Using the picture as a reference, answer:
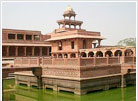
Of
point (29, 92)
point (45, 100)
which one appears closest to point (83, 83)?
point (45, 100)

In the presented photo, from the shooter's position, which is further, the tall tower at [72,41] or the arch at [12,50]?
the arch at [12,50]

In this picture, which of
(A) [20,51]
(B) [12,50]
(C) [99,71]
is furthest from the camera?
(A) [20,51]

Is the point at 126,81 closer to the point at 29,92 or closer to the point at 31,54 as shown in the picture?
the point at 29,92

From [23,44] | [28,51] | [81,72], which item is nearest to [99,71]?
[81,72]

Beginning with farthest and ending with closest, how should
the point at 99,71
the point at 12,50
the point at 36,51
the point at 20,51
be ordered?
the point at 36,51 → the point at 20,51 → the point at 12,50 → the point at 99,71

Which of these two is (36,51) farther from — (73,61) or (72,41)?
(73,61)

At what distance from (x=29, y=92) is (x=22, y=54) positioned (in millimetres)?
15231

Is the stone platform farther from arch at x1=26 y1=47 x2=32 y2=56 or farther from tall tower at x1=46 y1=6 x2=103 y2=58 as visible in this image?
arch at x1=26 y1=47 x2=32 y2=56

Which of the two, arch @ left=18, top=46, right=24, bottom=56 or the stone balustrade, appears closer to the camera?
the stone balustrade

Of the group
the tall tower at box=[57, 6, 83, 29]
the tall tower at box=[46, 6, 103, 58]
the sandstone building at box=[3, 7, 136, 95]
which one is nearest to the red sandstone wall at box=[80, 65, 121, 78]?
the sandstone building at box=[3, 7, 136, 95]

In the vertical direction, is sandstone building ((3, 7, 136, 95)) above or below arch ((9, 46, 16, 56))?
below

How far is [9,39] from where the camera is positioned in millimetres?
29500

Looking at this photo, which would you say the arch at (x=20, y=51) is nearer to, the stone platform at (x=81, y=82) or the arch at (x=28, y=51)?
the arch at (x=28, y=51)

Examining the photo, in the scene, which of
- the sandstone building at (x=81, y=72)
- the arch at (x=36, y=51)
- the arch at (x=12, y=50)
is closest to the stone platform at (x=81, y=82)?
the sandstone building at (x=81, y=72)
